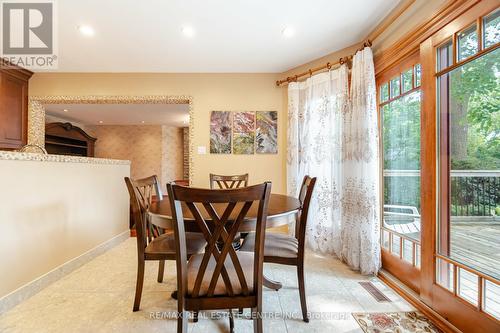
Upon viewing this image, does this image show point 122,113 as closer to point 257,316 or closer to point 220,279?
point 220,279

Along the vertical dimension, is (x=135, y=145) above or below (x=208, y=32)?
below

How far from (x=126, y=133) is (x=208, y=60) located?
17.9 feet

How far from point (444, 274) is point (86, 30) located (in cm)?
369

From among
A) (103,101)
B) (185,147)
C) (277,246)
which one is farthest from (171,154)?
(277,246)

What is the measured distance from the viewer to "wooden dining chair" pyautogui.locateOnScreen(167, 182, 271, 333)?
3.20ft

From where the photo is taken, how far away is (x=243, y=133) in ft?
10.9

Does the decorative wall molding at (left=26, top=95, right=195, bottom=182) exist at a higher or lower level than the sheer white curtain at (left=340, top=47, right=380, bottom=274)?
higher

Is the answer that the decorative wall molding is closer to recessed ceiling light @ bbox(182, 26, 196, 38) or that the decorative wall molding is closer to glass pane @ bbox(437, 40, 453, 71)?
recessed ceiling light @ bbox(182, 26, 196, 38)

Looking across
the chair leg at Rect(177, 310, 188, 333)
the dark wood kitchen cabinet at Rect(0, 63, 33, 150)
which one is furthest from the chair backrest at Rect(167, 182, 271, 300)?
the dark wood kitchen cabinet at Rect(0, 63, 33, 150)

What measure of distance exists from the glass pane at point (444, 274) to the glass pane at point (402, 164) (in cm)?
31

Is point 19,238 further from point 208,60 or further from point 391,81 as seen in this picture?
point 391,81

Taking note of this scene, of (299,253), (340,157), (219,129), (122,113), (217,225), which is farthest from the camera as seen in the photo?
(122,113)

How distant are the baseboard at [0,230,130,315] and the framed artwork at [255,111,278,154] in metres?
2.31

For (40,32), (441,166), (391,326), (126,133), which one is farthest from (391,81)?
(126,133)
